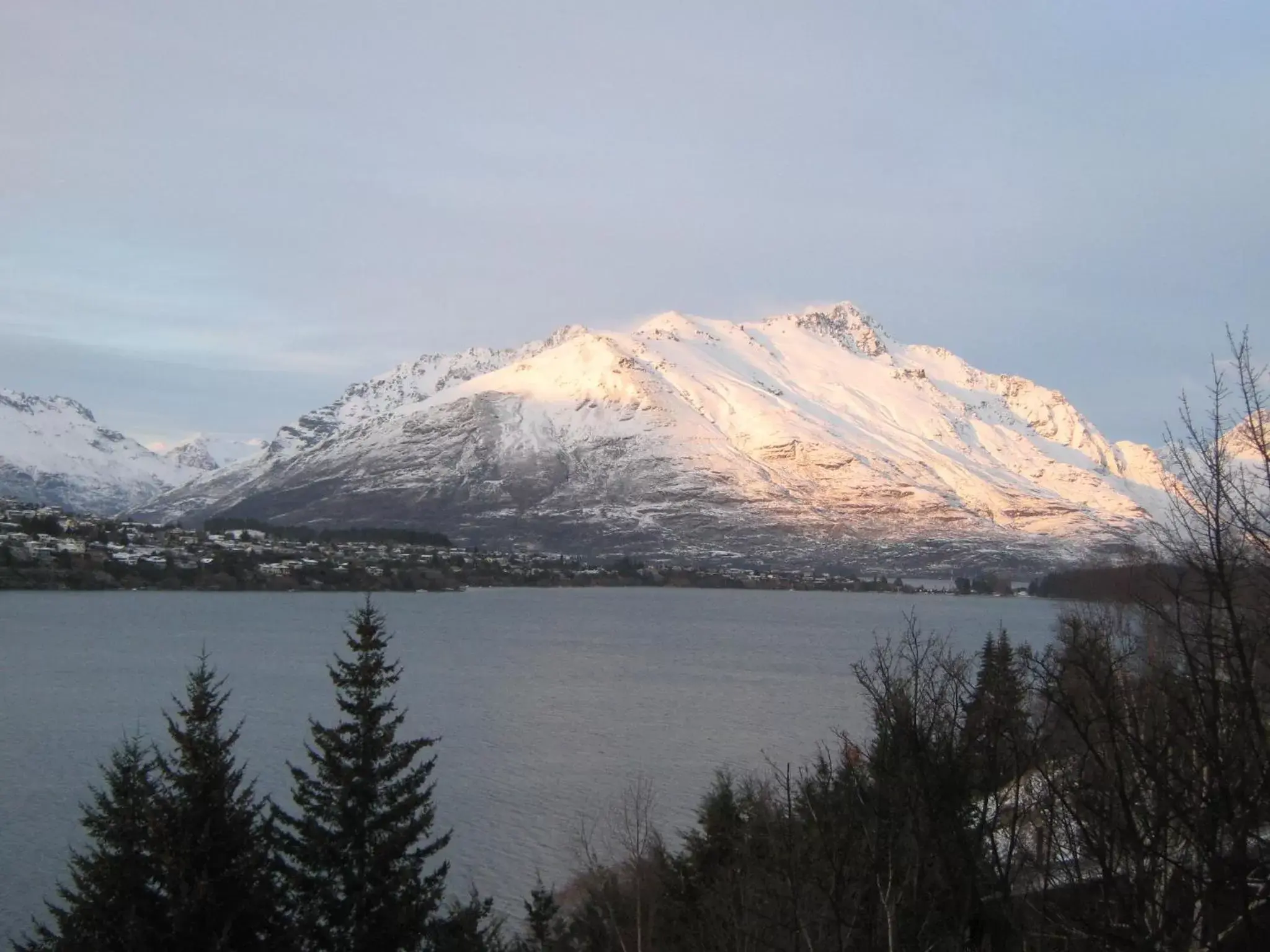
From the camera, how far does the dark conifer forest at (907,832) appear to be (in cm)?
427

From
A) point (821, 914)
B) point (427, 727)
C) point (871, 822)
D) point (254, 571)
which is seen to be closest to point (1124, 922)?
point (821, 914)

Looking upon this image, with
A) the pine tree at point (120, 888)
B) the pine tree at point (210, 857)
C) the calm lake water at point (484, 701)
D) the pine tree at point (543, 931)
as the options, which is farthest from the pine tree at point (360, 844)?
the calm lake water at point (484, 701)

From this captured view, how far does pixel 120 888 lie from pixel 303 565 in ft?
328

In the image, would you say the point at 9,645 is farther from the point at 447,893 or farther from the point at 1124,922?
the point at 1124,922

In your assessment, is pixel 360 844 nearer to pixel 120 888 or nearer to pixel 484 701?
pixel 120 888

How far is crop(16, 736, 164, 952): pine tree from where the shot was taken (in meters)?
9.60

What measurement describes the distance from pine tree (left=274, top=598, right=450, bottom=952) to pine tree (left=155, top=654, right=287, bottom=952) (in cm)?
66

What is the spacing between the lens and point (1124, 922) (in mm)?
4074

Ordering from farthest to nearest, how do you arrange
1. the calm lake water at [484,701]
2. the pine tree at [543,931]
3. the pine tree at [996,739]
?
1. the calm lake water at [484,701]
2. the pine tree at [543,931]
3. the pine tree at [996,739]

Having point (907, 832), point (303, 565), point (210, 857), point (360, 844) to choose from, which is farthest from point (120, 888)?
point (303, 565)

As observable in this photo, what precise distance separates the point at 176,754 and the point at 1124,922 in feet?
55.9

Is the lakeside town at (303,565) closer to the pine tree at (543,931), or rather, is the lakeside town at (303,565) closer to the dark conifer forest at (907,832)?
the dark conifer forest at (907,832)

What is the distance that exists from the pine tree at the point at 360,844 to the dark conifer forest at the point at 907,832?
0.03m

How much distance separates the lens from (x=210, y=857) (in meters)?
10.2
